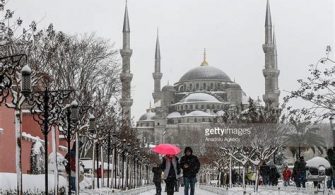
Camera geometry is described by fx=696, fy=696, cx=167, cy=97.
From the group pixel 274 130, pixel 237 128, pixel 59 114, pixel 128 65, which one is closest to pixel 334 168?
pixel 59 114

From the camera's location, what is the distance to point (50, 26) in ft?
79.5

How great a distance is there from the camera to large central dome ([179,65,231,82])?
12862 cm

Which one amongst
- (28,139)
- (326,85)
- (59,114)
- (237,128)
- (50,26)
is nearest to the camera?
(326,85)

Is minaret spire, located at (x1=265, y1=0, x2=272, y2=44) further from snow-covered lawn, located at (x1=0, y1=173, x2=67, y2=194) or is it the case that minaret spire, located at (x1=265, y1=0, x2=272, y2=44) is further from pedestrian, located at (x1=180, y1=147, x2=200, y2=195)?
pedestrian, located at (x1=180, y1=147, x2=200, y2=195)

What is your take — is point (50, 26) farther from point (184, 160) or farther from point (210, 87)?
point (210, 87)

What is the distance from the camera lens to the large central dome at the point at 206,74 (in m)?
129

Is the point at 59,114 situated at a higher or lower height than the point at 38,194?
higher

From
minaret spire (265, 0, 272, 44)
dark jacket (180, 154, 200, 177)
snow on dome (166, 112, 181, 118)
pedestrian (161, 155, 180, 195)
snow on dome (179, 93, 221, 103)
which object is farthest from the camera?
snow on dome (166, 112, 181, 118)

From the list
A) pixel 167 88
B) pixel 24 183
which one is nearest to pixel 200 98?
pixel 167 88

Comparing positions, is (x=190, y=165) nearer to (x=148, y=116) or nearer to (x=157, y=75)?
(x=157, y=75)

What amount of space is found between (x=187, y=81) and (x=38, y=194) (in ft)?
383

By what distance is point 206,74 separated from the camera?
129 meters

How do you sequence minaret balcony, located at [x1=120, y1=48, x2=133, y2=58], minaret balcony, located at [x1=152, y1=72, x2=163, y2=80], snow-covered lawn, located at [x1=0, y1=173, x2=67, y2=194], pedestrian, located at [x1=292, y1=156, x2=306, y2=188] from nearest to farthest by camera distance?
1. snow-covered lawn, located at [x1=0, y1=173, x2=67, y2=194]
2. pedestrian, located at [x1=292, y1=156, x2=306, y2=188]
3. minaret balcony, located at [x1=120, y1=48, x2=133, y2=58]
4. minaret balcony, located at [x1=152, y1=72, x2=163, y2=80]

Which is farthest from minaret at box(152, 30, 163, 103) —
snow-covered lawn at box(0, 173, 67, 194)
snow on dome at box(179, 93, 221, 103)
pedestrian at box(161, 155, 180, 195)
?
pedestrian at box(161, 155, 180, 195)
